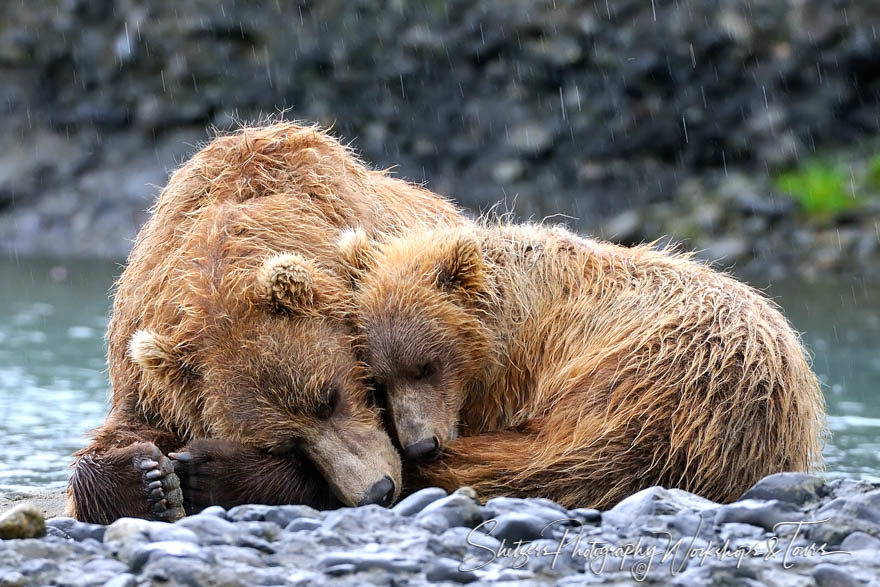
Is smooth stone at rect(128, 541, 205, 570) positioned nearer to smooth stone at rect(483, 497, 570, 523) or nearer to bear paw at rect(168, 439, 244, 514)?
smooth stone at rect(483, 497, 570, 523)

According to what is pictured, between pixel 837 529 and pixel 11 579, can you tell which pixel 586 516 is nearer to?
pixel 837 529

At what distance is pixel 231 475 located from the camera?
14.1 feet

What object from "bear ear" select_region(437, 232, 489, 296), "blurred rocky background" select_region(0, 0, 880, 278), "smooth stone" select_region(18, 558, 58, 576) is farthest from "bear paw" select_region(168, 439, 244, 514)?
"blurred rocky background" select_region(0, 0, 880, 278)

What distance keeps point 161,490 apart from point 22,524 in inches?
34.9

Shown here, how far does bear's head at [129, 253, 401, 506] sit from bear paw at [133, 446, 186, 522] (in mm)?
284

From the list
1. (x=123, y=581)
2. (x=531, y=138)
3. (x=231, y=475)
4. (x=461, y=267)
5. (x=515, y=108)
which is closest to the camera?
(x=123, y=581)

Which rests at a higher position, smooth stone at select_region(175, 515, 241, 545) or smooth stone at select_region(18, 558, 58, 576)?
smooth stone at select_region(175, 515, 241, 545)

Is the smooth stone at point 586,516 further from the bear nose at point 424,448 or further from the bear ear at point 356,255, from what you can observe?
the bear ear at point 356,255

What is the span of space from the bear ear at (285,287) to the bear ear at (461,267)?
58 centimetres

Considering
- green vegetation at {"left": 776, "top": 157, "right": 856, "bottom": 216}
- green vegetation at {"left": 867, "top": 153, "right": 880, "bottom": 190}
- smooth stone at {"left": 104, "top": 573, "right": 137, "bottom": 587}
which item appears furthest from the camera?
green vegetation at {"left": 867, "top": 153, "right": 880, "bottom": 190}

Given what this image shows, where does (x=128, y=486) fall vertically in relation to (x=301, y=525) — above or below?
above

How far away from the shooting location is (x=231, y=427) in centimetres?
436

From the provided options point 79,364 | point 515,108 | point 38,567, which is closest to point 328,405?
point 38,567

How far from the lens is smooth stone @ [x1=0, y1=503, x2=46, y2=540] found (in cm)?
329
